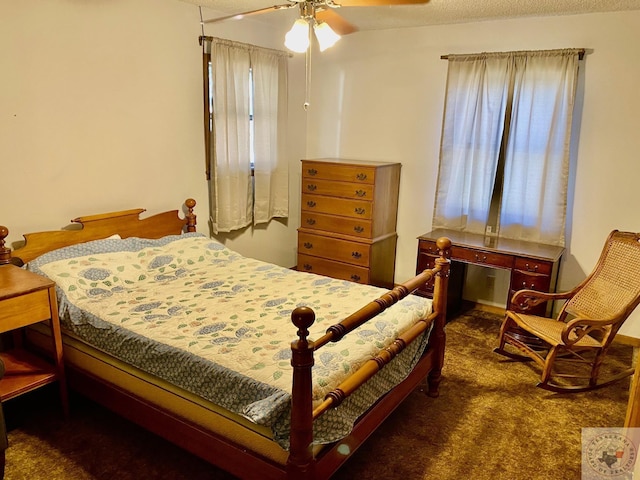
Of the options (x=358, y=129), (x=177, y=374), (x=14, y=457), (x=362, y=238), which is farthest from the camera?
(x=358, y=129)

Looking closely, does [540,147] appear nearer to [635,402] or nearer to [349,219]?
[349,219]

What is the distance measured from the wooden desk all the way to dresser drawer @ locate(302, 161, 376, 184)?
71cm

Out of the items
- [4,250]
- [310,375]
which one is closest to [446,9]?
[310,375]

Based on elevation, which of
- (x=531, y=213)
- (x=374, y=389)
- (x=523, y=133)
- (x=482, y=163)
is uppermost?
(x=523, y=133)

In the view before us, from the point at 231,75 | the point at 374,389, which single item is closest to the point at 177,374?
the point at 374,389

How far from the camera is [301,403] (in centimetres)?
171

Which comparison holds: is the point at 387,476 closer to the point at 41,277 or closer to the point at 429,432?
the point at 429,432

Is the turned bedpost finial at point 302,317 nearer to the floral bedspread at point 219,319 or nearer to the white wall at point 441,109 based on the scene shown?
the floral bedspread at point 219,319

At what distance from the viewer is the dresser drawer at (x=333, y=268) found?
429 centimetres

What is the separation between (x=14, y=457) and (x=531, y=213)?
376 centimetres

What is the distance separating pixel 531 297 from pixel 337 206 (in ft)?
5.80

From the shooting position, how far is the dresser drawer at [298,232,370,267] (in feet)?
14.0

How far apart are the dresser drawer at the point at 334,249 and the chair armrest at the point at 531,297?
1299mm

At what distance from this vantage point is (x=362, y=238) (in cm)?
425
